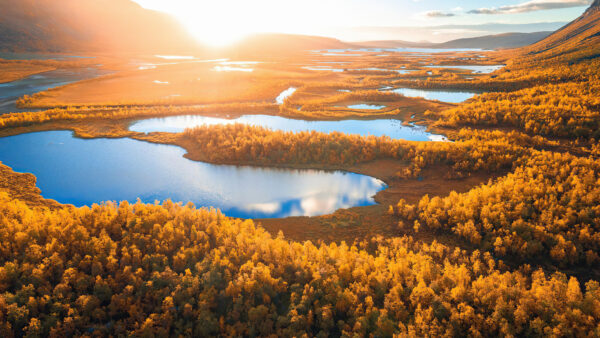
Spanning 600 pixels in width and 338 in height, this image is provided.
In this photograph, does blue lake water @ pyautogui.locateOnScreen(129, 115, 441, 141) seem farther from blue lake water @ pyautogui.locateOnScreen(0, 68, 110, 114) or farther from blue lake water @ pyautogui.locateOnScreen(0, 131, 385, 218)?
Answer: blue lake water @ pyautogui.locateOnScreen(0, 68, 110, 114)

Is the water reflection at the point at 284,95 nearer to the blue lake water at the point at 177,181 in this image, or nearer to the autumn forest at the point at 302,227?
the autumn forest at the point at 302,227

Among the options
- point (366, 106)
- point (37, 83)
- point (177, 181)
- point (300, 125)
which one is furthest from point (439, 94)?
point (37, 83)

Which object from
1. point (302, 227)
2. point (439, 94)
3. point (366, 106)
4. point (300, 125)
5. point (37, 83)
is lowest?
point (302, 227)

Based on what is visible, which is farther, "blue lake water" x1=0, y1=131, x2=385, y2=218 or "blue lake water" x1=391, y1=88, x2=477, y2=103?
"blue lake water" x1=391, y1=88, x2=477, y2=103

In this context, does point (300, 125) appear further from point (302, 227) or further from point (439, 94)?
point (439, 94)

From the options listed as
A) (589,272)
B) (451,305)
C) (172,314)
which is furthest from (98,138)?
(589,272)

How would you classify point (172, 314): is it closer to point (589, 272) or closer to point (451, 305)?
point (451, 305)

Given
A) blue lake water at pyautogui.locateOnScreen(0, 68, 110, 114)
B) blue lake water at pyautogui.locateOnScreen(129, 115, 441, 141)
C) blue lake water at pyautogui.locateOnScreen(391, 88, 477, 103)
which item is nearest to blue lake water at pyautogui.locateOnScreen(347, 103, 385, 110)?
blue lake water at pyautogui.locateOnScreen(129, 115, 441, 141)
